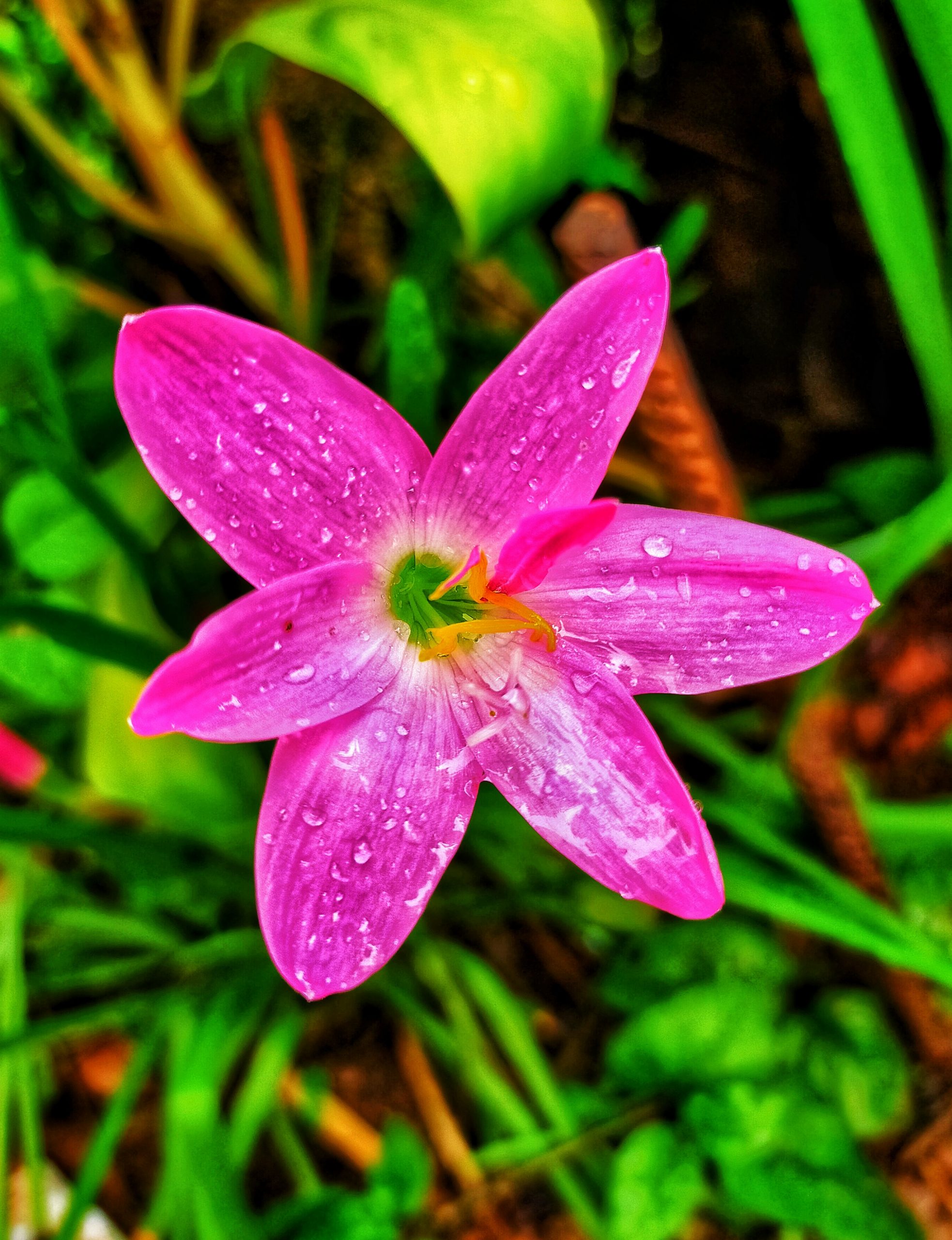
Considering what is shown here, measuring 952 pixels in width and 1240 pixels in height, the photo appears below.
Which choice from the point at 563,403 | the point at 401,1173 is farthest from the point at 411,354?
the point at 401,1173

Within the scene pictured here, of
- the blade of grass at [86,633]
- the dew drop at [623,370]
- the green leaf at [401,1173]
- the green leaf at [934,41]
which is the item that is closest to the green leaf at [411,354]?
the dew drop at [623,370]

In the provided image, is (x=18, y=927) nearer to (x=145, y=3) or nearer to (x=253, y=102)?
(x=253, y=102)

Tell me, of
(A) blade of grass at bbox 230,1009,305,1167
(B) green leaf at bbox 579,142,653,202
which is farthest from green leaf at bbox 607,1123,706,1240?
(B) green leaf at bbox 579,142,653,202

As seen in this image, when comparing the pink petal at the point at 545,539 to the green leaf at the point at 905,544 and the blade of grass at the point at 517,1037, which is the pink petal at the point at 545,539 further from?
the blade of grass at the point at 517,1037

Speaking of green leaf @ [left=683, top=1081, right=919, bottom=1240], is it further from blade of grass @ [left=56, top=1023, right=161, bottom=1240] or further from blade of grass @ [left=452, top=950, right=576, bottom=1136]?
blade of grass @ [left=56, top=1023, right=161, bottom=1240]

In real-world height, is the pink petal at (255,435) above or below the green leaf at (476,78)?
below

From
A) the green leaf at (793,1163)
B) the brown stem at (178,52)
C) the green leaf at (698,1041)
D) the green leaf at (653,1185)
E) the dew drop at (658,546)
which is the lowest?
the green leaf at (653,1185)

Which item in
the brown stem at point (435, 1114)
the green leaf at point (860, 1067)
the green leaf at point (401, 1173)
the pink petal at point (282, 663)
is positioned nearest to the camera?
the pink petal at point (282, 663)
